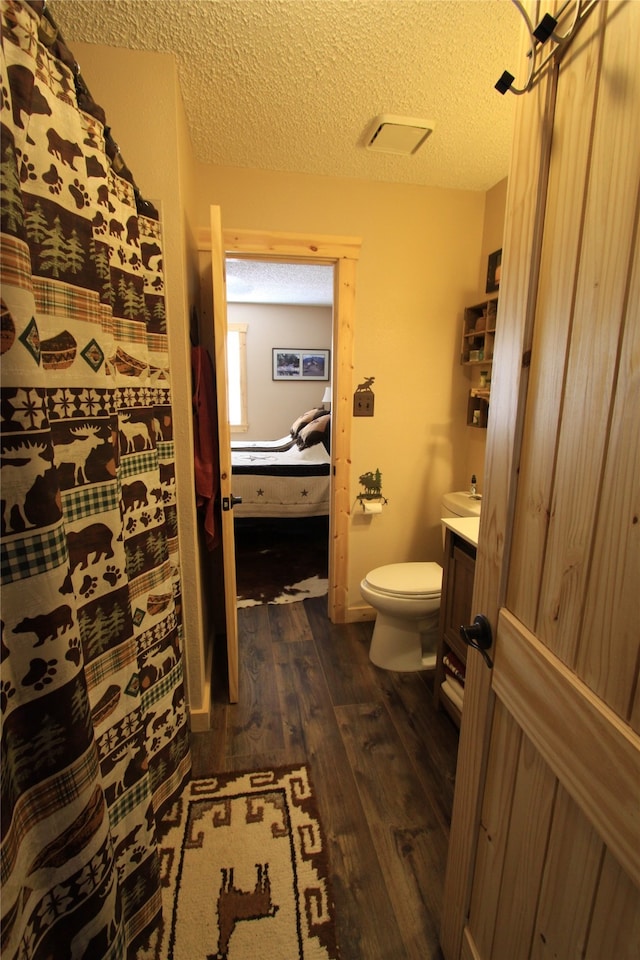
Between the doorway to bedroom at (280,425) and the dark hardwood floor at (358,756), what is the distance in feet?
2.30

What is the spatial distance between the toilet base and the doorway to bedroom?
32.8 inches

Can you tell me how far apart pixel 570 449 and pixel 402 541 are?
213cm

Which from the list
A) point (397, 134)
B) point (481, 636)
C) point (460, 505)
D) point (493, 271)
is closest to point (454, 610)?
point (460, 505)

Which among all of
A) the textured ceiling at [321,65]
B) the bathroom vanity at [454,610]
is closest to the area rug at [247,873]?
the bathroom vanity at [454,610]

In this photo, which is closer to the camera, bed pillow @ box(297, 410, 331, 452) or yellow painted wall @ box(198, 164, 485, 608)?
yellow painted wall @ box(198, 164, 485, 608)

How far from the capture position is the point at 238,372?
6027mm

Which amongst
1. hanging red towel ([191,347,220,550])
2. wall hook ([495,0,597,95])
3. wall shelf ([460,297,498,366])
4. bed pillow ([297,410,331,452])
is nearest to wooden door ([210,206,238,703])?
hanging red towel ([191,347,220,550])

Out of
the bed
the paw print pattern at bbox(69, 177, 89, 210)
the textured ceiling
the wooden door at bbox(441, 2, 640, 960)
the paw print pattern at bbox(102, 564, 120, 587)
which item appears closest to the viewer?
the wooden door at bbox(441, 2, 640, 960)

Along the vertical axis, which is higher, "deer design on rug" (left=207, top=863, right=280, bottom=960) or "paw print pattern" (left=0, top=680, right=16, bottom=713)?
"paw print pattern" (left=0, top=680, right=16, bottom=713)

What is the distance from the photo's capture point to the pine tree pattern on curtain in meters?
0.63

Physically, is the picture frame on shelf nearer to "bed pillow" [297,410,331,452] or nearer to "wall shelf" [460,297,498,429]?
"wall shelf" [460,297,498,429]

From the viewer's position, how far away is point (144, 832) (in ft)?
3.47

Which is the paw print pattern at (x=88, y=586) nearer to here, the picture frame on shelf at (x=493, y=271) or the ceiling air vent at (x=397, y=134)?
the ceiling air vent at (x=397, y=134)

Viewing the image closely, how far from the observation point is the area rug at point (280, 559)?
120 inches
